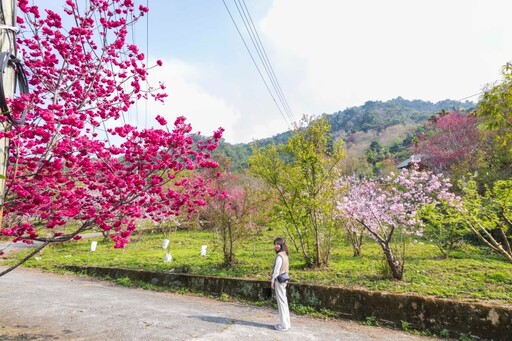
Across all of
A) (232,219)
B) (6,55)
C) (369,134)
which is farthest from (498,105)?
(369,134)

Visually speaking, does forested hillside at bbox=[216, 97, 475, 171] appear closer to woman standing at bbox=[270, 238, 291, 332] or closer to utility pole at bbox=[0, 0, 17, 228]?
woman standing at bbox=[270, 238, 291, 332]

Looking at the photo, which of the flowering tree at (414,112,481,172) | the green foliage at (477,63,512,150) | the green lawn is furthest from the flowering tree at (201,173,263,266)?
the flowering tree at (414,112,481,172)

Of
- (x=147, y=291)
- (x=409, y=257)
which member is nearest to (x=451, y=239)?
(x=409, y=257)

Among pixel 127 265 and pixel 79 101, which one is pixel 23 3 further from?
pixel 127 265

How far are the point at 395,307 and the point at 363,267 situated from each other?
3.22 metres

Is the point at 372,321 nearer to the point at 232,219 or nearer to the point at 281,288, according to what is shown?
the point at 281,288

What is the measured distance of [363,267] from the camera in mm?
9750

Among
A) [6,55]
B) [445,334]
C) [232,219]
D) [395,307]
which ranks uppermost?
[6,55]

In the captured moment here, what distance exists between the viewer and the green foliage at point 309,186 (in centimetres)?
982

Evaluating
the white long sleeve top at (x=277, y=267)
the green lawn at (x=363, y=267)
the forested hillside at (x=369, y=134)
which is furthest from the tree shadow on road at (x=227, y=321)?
the forested hillside at (x=369, y=134)

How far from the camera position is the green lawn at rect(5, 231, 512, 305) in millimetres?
7254

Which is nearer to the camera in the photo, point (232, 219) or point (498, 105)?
point (498, 105)

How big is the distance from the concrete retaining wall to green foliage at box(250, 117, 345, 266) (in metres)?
2.16

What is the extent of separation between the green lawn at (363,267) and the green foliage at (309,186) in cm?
94
